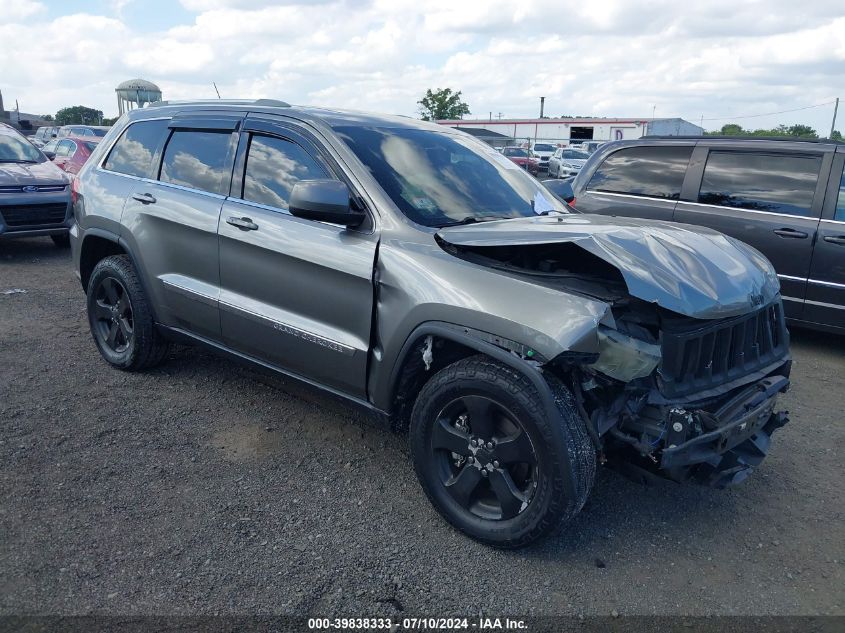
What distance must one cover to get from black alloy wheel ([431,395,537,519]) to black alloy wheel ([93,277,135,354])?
264 centimetres

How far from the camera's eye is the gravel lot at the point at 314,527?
2773mm

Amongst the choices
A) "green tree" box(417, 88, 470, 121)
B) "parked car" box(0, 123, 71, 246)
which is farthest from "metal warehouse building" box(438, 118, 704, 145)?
"parked car" box(0, 123, 71, 246)

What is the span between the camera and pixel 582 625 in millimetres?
2656

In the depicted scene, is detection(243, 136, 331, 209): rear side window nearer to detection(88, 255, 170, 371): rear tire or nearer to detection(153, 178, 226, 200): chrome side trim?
detection(153, 178, 226, 200): chrome side trim

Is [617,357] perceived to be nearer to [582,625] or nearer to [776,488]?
[582,625]

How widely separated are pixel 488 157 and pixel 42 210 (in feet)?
24.1

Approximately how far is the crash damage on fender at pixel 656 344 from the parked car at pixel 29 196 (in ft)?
25.8

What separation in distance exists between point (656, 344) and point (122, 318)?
3.70 metres

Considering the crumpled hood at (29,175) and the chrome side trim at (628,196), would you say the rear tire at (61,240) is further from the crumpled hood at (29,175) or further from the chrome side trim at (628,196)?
the chrome side trim at (628,196)

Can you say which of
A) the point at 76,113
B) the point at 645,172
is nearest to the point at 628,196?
the point at 645,172

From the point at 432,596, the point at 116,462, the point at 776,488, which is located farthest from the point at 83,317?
the point at 776,488

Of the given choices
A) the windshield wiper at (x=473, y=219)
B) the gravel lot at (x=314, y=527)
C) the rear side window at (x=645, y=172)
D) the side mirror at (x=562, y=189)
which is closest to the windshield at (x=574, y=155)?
the rear side window at (x=645, y=172)

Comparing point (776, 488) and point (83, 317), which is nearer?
point (776, 488)

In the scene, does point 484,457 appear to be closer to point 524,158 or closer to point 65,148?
point 65,148
